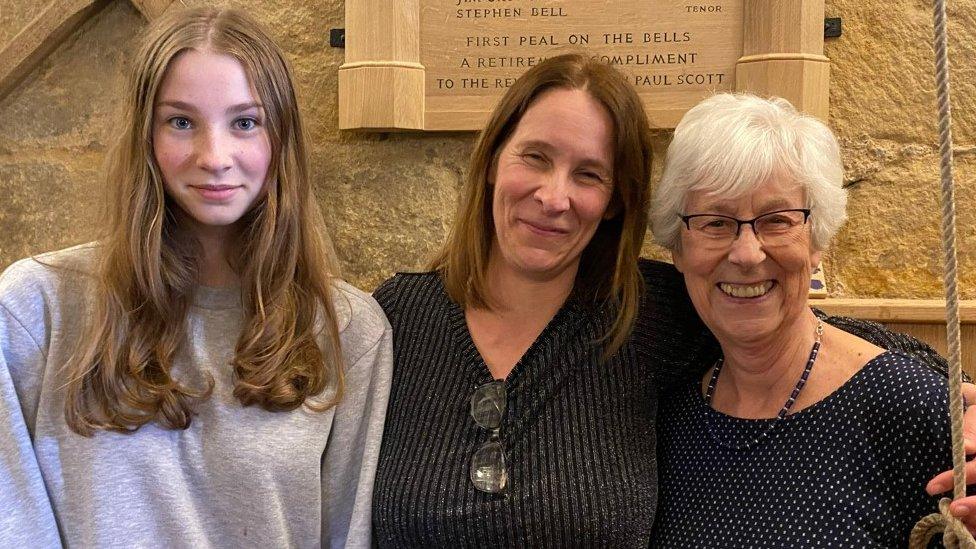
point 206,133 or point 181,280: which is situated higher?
point 206,133

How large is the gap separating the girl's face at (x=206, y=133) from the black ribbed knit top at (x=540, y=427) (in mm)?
411

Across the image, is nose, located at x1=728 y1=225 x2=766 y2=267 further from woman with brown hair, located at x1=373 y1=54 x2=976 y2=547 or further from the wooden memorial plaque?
the wooden memorial plaque

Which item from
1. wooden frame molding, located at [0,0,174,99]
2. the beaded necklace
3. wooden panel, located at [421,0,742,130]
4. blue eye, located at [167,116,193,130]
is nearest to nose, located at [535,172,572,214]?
the beaded necklace

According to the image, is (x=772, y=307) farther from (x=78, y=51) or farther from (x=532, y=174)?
(x=78, y=51)

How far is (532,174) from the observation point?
161 centimetres

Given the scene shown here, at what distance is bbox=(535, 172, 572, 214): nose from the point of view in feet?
5.15

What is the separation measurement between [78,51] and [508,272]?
148cm

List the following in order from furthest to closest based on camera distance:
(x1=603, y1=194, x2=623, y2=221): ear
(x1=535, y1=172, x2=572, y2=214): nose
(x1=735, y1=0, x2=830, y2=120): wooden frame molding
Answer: (x1=735, y1=0, x2=830, y2=120): wooden frame molding, (x1=603, y1=194, x2=623, y2=221): ear, (x1=535, y1=172, x2=572, y2=214): nose

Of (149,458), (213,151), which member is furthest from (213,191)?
(149,458)

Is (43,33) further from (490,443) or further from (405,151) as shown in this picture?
(490,443)

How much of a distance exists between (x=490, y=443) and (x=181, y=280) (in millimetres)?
536

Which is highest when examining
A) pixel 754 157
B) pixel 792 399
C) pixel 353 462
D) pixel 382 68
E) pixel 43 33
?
pixel 43 33

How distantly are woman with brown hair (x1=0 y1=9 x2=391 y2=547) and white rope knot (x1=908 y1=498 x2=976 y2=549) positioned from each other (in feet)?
2.59

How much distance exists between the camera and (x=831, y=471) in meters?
1.38
